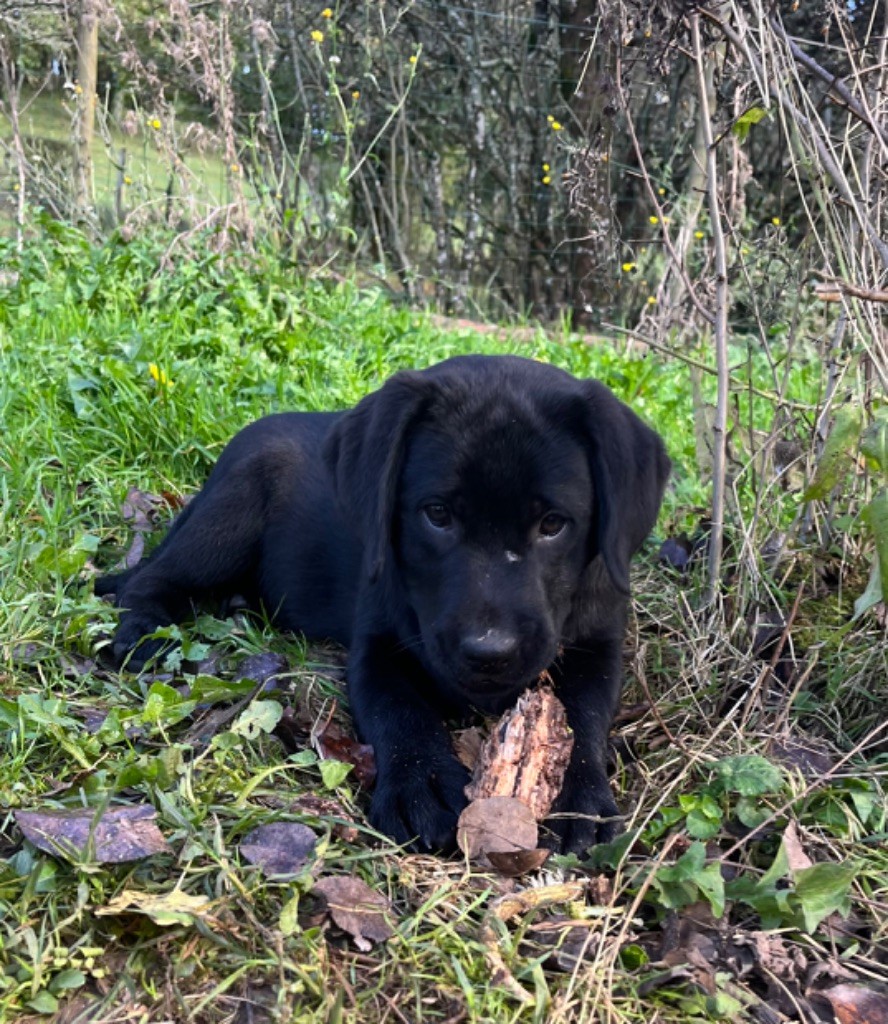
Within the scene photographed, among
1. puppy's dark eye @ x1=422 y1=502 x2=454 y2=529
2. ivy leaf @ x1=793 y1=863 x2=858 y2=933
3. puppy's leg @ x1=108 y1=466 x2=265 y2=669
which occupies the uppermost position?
puppy's dark eye @ x1=422 y1=502 x2=454 y2=529

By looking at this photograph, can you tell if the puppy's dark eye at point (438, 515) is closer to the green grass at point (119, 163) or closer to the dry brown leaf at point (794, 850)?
the dry brown leaf at point (794, 850)

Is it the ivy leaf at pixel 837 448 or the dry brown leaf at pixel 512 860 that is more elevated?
the ivy leaf at pixel 837 448

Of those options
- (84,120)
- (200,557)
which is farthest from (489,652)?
(84,120)

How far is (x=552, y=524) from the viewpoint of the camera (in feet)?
8.52

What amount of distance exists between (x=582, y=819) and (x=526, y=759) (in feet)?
0.55

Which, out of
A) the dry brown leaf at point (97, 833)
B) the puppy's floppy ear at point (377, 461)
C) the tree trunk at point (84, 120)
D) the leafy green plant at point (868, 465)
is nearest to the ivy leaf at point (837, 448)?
the leafy green plant at point (868, 465)

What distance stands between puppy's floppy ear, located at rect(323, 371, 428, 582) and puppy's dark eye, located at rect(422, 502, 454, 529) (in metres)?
0.10

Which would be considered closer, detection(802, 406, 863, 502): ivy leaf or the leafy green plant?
the leafy green plant

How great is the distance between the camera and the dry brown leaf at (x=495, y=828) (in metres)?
2.21

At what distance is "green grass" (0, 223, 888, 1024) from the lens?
1.84m

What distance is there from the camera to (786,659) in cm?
293

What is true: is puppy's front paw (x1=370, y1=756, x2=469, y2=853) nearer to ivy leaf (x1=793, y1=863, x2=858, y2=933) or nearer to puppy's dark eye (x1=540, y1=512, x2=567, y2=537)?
puppy's dark eye (x1=540, y1=512, x2=567, y2=537)

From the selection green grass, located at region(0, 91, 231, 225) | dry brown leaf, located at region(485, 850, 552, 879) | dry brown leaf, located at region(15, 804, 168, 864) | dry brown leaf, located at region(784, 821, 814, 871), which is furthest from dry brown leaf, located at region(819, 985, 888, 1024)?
green grass, located at region(0, 91, 231, 225)

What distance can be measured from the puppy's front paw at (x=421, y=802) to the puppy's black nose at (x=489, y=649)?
9.7 inches
